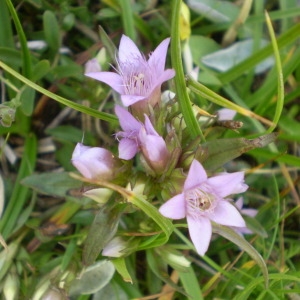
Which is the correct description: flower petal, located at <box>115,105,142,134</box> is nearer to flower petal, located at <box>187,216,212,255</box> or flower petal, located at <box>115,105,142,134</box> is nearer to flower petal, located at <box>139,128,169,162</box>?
flower petal, located at <box>139,128,169,162</box>

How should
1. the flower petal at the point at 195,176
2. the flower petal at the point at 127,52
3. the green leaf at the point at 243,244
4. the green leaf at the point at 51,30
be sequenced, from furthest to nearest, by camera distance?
the green leaf at the point at 51,30, the flower petal at the point at 127,52, the green leaf at the point at 243,244, the flower petal at the point at 195,176

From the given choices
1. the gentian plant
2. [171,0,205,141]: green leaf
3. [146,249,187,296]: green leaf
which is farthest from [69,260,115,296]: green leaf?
[171,0,205,141]: green leaf

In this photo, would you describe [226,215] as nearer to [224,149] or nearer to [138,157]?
[224,149]

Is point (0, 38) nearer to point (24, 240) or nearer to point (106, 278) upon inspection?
point (24, 240)

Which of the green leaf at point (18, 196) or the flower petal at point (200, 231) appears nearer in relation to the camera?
the flower petal at point (200, 231)

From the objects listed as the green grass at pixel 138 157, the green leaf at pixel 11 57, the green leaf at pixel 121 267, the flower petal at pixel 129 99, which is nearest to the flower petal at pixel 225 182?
the green grass at pixel 138 157

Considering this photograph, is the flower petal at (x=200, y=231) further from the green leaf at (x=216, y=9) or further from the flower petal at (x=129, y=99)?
the green leaf at (x=216, y=9)
